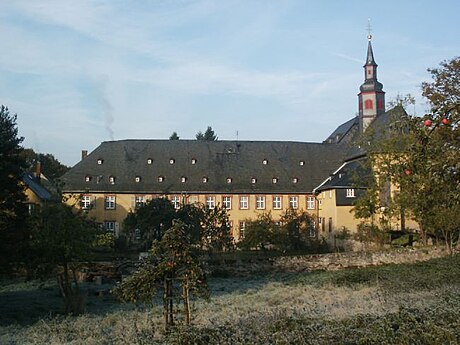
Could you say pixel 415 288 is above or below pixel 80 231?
below

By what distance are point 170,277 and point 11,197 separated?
1213 cm

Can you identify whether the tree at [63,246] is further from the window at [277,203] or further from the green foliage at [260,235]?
the window at [277,203]

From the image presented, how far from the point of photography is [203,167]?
52.7m

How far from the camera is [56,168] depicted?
78125 millimetres

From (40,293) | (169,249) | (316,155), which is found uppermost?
(316,155)

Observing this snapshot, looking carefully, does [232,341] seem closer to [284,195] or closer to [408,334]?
[408,334]

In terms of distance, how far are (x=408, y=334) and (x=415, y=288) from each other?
11.2 m

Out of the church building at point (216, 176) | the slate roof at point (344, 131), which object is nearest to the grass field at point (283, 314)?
the church building at point (216, 176)

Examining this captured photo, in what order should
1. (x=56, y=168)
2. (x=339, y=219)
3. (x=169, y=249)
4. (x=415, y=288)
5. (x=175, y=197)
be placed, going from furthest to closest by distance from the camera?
(x=56, y=168)
(x=175, y=197)
(x=339, y=219)
(x=415, y=288)
(x=169, y=249)

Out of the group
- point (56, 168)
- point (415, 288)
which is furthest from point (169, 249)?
point (56, 168)

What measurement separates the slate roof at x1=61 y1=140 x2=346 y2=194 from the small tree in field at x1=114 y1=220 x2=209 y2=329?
39.9m

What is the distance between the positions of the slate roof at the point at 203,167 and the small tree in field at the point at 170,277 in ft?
131

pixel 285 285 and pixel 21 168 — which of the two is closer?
pixel 21 168

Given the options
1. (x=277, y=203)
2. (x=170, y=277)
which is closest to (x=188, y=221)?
(x=277, y=203)
